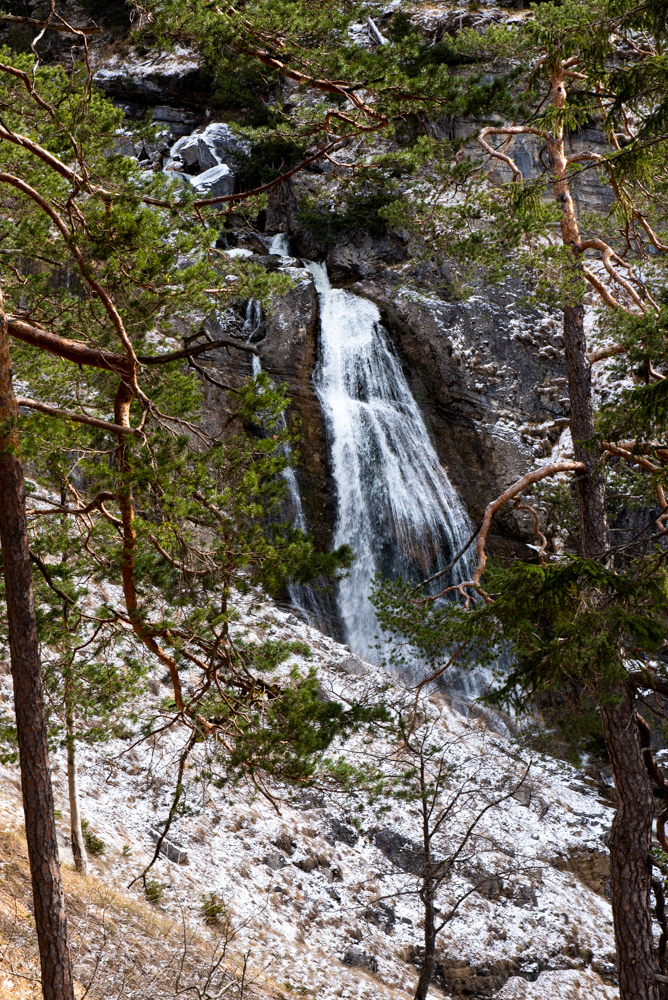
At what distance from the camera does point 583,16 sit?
7000 mm

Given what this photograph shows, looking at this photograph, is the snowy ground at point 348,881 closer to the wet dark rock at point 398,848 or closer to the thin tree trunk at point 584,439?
the wet dark rock at point 398,848

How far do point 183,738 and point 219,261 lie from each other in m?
6.34

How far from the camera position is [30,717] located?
4707 mm

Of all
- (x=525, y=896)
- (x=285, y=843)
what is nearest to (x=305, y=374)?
(x=285, y=843)

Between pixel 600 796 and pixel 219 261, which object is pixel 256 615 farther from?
pixel 219 261

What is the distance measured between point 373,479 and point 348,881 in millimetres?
9243

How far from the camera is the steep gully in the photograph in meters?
16.3

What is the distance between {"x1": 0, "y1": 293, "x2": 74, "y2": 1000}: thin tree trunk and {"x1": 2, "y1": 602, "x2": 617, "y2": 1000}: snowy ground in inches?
107

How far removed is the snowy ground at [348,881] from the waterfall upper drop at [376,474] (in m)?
4.96

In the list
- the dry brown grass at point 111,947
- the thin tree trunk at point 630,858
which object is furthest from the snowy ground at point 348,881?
the thin tree trunk at point 630,858

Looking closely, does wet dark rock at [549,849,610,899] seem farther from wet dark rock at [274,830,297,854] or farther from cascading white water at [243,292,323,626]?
cascading white water at [243,292,323,626]

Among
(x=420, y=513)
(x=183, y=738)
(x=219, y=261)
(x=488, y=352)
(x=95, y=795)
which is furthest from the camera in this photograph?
(x=488, y=352)

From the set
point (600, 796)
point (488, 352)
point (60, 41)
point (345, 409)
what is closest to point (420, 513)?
point (345, 409)

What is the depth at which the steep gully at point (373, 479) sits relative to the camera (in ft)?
53.4
